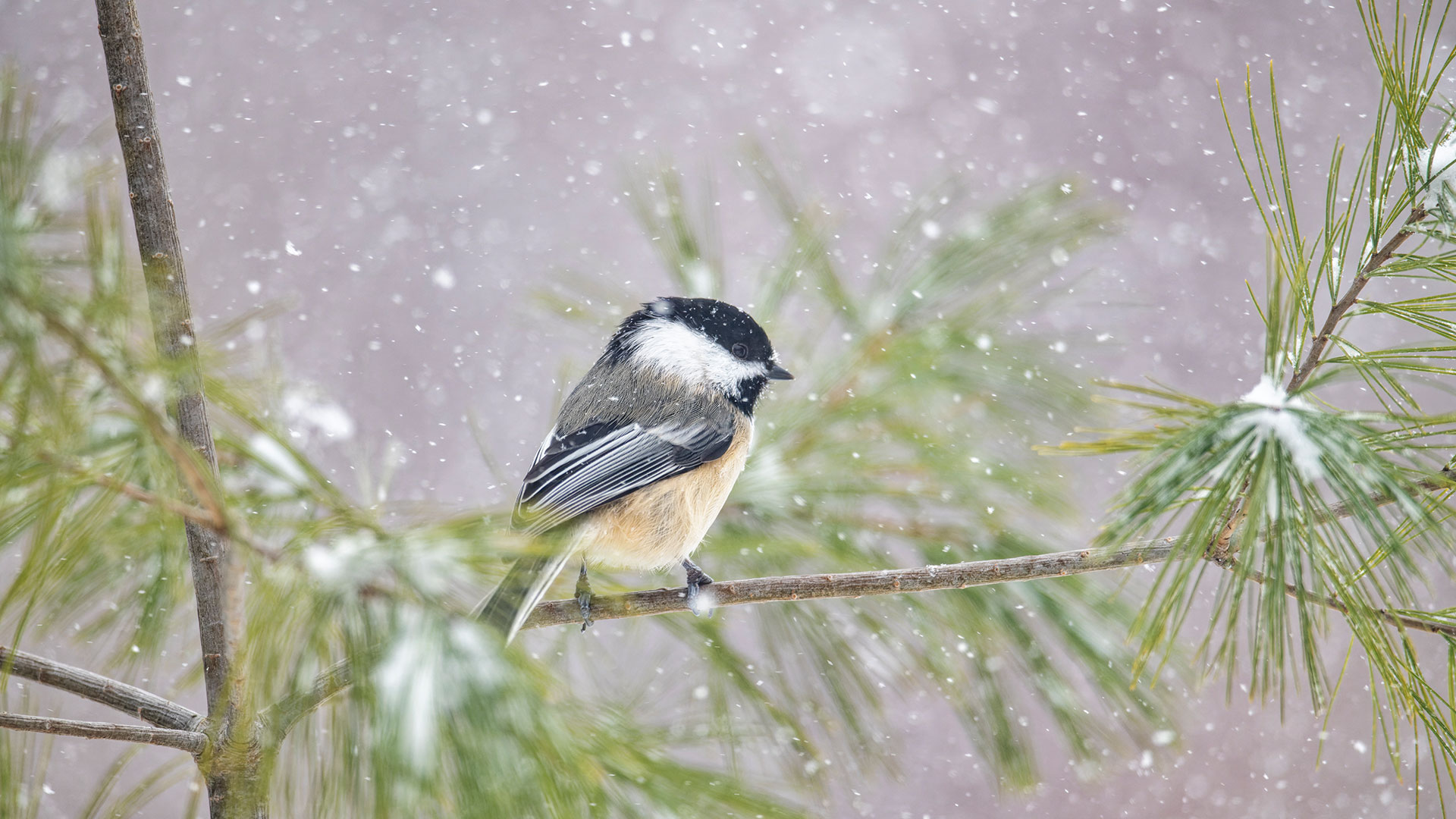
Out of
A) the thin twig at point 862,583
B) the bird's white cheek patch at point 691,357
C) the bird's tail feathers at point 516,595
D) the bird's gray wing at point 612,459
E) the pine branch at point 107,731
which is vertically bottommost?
the pine branch at point 107,731

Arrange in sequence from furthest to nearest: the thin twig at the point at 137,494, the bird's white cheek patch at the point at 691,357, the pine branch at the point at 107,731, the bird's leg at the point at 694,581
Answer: the bird's white cheek patch at the point at 691,357
the bird's leg at the point at 694,581
the pine branch at the point at 107,731
the thin twig at the point at 137,494

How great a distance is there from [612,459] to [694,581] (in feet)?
0.59

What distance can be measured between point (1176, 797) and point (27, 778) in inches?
85.2

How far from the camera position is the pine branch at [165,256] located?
2.12 feet

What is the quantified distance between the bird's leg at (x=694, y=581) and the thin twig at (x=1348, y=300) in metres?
0.49

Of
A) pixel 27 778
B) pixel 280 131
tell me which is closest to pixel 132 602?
pixel 27 778

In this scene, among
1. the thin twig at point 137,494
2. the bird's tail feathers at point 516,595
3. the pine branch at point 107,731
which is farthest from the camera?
the bird's tail feathers at point 516,595

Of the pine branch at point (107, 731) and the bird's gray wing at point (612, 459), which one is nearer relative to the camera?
the pine branch at point (107, 731)

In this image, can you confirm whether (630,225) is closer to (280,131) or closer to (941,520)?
(280,131)

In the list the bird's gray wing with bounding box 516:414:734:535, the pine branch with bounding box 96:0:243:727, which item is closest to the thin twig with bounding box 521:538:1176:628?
the bird's gray wing with bounding box 516:414:734:535

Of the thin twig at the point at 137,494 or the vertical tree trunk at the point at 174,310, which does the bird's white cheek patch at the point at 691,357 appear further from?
the thin twig at the point at 137,494

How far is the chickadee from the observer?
1067 mm

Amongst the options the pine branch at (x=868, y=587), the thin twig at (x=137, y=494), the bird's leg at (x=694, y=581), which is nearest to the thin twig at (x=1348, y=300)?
the pine branch at (x=868, y=587)

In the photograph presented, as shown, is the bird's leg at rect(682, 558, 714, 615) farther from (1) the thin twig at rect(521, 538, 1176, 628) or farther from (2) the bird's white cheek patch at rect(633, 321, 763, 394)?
(2) the bird's white cheek patch at rect(633, 321, 763, 394)
